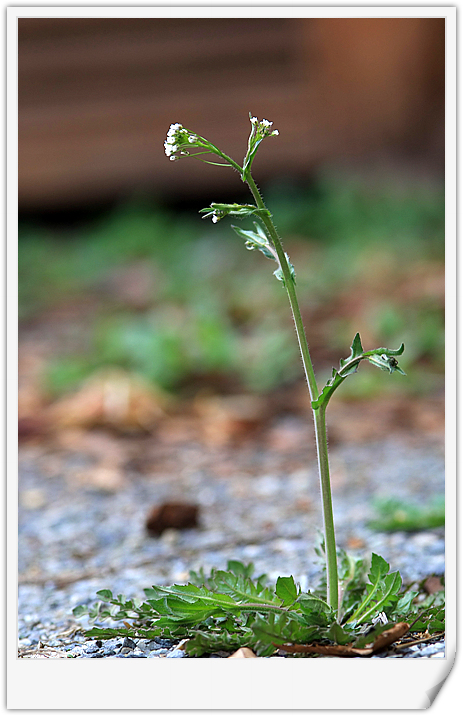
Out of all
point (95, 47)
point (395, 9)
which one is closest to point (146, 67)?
point (95, 47)

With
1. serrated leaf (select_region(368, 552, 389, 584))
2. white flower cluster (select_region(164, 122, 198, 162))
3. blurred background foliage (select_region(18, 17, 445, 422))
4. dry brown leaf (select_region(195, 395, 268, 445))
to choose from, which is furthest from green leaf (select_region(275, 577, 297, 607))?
blurred background foliage (select_region(18, 17, 445, 422))

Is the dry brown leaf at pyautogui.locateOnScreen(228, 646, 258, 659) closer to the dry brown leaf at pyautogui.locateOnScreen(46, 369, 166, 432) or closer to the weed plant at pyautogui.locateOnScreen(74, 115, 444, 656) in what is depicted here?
the weed plant at pyautogui.locateOnScreen(74, 115, 444, 656)

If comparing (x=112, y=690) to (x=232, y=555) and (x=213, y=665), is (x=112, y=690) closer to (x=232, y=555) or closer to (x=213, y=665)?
(x=213, y=665)

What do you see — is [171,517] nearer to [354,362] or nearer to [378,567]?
[378,567]

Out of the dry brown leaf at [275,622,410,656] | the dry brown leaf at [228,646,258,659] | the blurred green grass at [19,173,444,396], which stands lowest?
the dry brown leaf at [228,646,258,659]

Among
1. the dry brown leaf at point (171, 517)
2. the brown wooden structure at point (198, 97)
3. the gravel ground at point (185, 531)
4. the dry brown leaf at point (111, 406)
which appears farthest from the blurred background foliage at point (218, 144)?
the dry brown leaf at point (171, 517)
